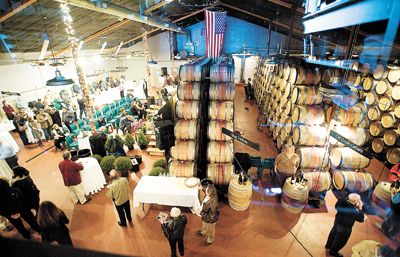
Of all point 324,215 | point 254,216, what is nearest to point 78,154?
point 254,216

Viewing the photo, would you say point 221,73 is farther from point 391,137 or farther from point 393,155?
point 393,155

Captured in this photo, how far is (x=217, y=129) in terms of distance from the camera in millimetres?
5523

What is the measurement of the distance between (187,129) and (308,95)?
12.2 feet

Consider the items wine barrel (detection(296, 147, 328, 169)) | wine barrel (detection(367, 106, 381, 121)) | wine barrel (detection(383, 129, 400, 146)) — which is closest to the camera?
wine barrel (detection(296, 147, 328, 169))

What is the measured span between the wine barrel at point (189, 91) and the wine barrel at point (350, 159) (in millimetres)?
4191

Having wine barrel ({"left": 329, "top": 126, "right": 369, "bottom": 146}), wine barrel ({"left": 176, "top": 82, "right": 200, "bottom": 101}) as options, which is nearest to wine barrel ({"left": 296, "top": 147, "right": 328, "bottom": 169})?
wine barrel ({"left": 329, "top": 126, "right": 369, "bottom": 146})

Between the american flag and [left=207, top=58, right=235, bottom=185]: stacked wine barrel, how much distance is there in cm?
292

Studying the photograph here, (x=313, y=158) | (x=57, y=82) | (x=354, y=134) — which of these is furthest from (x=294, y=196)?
(x=57, y=82)

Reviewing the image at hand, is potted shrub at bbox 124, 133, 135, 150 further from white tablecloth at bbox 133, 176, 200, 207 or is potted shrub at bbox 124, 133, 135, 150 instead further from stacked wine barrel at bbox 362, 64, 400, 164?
stacked wine barrel at bbox 362, 64, 400, 164

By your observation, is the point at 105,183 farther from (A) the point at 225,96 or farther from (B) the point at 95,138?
(A) the point at 225,96

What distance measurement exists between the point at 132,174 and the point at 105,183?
902mm

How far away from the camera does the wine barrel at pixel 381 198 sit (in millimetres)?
5056

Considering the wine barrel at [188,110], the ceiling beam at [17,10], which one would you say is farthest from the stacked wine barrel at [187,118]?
the ceiling beam at [17,10]

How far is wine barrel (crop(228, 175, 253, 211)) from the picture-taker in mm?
5141
